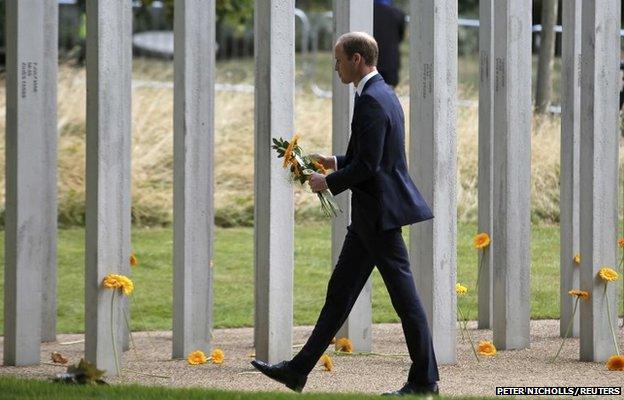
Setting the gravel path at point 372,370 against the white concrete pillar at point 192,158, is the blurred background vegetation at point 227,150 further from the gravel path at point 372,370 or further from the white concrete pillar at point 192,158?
the white concrete pillar at point 192,158

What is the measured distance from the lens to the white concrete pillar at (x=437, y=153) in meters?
7.82

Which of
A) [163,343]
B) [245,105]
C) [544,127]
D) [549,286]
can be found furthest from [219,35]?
[163,343]

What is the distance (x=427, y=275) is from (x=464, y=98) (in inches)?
375

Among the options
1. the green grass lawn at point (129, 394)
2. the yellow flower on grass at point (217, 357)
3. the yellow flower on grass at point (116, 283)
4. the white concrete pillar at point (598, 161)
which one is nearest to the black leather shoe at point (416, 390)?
the green grass lawn at point (129, 394)

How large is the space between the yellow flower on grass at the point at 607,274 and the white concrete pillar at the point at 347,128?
134 centimetres

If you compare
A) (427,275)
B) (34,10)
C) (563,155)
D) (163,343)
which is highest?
(34,10)

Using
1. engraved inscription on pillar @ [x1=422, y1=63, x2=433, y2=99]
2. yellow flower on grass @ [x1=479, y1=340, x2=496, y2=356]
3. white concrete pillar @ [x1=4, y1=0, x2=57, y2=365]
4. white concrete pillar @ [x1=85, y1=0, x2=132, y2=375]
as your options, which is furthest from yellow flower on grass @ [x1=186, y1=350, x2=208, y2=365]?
engraved inscription on pillar @ [x1=422, y1=63, x2=433, y2=99]

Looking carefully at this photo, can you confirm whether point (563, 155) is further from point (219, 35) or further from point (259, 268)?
point (219, 35)

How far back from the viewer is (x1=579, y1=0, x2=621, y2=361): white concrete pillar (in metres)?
8.02

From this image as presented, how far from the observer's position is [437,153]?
7824 millimetres

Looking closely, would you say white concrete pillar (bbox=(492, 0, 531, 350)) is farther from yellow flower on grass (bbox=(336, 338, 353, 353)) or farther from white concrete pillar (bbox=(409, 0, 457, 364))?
yellow flower on grass (bbox=(336, 338, 353, 353))

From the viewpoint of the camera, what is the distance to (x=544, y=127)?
610 inches

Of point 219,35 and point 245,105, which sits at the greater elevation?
point 219,35

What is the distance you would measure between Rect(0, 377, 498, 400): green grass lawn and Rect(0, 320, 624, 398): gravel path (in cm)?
68
